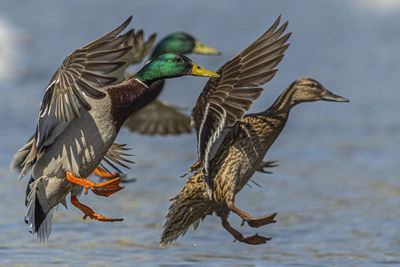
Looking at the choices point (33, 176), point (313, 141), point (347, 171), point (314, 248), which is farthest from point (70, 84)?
point (313, 141)

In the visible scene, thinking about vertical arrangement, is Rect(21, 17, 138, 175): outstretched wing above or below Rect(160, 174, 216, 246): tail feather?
above

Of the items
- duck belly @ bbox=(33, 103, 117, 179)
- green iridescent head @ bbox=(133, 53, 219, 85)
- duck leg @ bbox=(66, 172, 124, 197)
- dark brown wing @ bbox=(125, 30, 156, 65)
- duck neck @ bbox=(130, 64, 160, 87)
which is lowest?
duck leg @ bbox=(66, 172, 124, 197)

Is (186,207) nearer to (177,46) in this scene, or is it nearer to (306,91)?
(306,91)

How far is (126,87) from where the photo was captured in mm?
5344

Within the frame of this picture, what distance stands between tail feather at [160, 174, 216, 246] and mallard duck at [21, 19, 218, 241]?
0.65 metres

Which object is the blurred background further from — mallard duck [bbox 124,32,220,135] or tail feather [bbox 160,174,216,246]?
mallard duck [bbox 124,32,220,135]

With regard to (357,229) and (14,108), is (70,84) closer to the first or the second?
(357,229)

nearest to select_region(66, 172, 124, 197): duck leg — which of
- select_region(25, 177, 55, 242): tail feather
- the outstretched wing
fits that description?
select_region(25, 177, 55, 242): tail feather

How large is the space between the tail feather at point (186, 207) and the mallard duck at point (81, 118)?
654 mm

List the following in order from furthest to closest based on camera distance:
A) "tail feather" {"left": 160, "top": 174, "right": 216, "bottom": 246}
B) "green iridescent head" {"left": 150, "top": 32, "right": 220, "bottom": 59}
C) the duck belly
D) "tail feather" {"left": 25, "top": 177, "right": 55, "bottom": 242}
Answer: "green iridescent head" {"left": 150, "top": 32, "right": 220, "bottom": 59} < "tail feather" {"left": 160, "top": 174, "right": 216, "bottom": 246} < "tail feather" {"left": 25, "top": 177, "right": 55, "bottom": 242} < the duck belly

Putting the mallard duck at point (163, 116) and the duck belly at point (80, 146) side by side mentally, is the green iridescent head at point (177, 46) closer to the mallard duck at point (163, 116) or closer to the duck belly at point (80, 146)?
the mallard duck at point (163, 116)

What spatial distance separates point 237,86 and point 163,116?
3.63 m

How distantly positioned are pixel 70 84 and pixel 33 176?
851 millimetres

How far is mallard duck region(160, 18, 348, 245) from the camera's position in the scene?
5.46 metres
